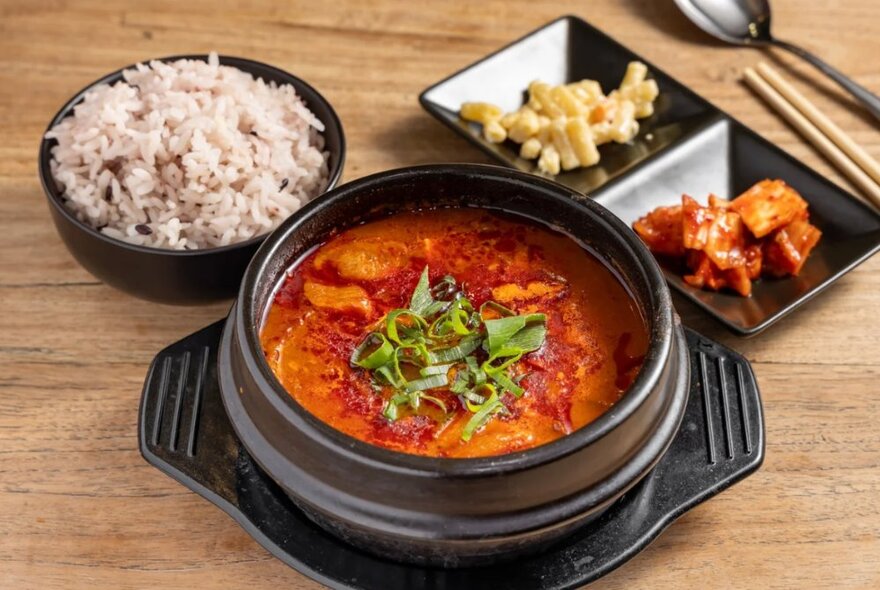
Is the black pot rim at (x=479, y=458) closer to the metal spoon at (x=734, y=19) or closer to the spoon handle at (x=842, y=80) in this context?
the spoon handle at (x=842, y=80)

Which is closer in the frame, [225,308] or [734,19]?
[225,308]

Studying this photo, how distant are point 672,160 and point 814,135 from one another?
460mm

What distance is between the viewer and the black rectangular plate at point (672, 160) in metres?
2.77

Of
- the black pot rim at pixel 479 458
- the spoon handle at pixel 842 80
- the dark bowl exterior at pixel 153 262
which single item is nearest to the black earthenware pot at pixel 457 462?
the black pot rim at pixel 479 458

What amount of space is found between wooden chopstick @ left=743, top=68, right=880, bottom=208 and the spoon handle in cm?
16

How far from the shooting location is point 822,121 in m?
3.27

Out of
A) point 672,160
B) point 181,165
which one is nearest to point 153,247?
point 181,165

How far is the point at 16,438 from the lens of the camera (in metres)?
2.48

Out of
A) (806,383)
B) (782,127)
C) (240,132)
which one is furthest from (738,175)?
(240,132)

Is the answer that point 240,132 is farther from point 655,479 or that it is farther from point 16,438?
→ point 655,479

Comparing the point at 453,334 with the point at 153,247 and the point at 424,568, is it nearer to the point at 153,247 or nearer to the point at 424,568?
the point at 424,568

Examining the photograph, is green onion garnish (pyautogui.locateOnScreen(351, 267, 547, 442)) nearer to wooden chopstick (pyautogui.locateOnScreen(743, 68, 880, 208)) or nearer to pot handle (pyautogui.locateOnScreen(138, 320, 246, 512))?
pot handle (pyautogui.locateOnScreen(138, 320, 246, 512))

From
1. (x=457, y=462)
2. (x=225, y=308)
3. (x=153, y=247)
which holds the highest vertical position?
(x=457, y=462)

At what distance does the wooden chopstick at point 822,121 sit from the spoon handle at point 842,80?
0.30 ft
